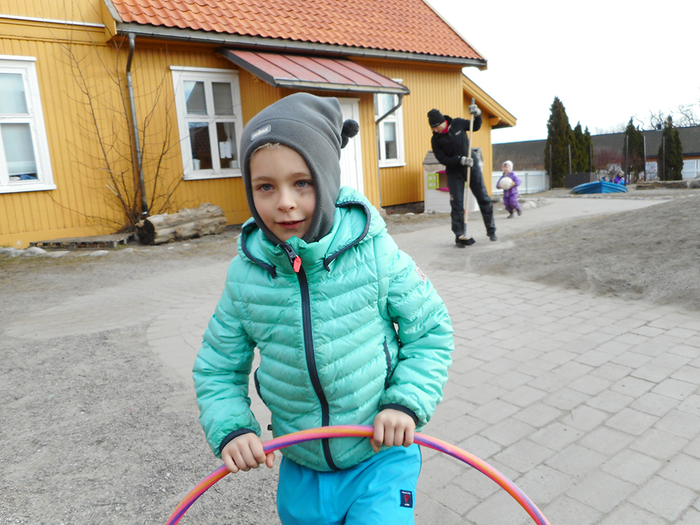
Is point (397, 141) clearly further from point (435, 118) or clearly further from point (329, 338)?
point (329, 338)

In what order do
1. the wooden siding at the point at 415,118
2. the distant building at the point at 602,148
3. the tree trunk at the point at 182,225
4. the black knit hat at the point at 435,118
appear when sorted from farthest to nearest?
1. the distant building at the point at 602,148
2. the wooden siding at the point at 415,118
3. the tree trunk at the point at 182,225
4. the black knit hat at the point at 435,118

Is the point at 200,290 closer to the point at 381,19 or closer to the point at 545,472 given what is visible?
the point at 545,472

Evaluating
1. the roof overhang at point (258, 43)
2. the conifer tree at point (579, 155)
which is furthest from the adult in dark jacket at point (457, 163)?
the conifer tree at point (579, 155)

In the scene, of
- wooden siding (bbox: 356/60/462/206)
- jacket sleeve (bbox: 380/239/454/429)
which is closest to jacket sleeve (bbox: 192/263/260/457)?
jacket sleeve (bbox: 380/239/454/429)

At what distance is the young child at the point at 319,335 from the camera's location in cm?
170

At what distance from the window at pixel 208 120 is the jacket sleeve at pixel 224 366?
10.7 meters

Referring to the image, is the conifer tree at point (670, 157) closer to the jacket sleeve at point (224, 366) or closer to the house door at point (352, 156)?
the house door at point (352, 156)

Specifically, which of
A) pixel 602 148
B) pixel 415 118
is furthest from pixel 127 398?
pixel 602 148

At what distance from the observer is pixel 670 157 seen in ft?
135

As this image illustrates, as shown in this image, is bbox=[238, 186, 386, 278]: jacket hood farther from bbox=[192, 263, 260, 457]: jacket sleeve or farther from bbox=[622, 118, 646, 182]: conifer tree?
bbox=[622, 118, 646, 182]: conifer tree

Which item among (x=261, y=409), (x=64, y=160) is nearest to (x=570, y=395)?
(x=261, y=409)

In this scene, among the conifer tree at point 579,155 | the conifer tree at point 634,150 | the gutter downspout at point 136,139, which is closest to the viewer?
the gutter downspout at point 136,139

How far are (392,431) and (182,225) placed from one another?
10232mm

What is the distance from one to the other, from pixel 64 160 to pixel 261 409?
9132 millimetres
